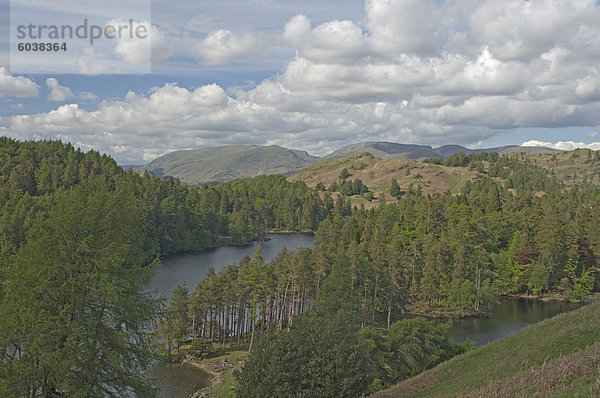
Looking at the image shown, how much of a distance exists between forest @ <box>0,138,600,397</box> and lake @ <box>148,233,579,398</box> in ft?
12.0

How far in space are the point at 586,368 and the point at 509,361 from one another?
11.0m

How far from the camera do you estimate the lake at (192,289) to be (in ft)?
175

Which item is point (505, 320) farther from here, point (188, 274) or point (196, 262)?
point (196, 262)

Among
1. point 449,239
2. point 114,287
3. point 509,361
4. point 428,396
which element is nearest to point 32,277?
point 114,287

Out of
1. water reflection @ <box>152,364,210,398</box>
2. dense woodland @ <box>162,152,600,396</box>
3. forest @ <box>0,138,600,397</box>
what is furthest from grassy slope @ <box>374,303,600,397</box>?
water reflection @ <box>152,364,210,398</box>

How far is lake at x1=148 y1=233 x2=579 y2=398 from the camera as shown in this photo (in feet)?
175

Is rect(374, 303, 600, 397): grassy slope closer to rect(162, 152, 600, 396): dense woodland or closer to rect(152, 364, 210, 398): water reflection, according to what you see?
rect(162, 152, 600, 396): dense woodland

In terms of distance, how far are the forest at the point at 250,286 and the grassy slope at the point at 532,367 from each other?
4.75 m

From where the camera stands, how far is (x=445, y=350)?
151 ft

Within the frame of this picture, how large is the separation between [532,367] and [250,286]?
46.5m

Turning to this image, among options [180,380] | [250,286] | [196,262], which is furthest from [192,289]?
[180,380]

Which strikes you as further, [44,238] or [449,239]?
[449,239]

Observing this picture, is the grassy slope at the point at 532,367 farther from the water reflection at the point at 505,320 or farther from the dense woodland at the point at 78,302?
the water reflection at the point at 505,320

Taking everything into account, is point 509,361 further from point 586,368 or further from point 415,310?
point 415,310
